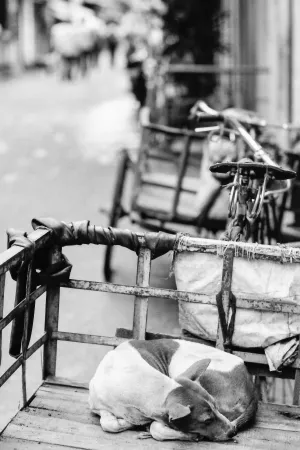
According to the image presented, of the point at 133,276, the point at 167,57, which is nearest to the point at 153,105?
the point at 167,57

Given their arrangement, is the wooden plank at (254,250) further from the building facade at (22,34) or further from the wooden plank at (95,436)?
the building facade at (22,34)

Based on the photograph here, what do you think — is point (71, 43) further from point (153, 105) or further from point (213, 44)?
point (153, 105)

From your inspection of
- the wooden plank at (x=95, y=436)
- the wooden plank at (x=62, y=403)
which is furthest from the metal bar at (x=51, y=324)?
the wooden plank at (x=95, y=436)

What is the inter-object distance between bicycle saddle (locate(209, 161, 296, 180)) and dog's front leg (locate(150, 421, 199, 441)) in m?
1.41

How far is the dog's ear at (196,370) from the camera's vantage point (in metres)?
3.25

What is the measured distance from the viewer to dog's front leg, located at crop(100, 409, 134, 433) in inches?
129

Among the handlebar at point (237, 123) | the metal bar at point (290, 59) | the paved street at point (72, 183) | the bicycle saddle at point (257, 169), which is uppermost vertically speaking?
the metal bar at point (290, 59)

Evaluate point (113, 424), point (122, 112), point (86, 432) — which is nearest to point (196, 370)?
point (113, 424)

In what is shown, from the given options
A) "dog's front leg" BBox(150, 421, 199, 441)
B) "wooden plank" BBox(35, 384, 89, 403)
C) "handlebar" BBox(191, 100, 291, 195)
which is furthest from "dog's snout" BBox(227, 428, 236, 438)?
"handlebar" BBox(191, 100, 291, 195)

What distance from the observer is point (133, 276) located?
791cm

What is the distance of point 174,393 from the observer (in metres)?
3.18

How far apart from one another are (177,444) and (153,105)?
1053 centimetres

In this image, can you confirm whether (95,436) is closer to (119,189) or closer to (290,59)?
(119,189)

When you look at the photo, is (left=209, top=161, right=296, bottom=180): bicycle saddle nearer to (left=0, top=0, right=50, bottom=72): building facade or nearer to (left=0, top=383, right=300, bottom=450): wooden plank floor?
(left=0, top=383, right=300, bottom=450): wooden plank floor
